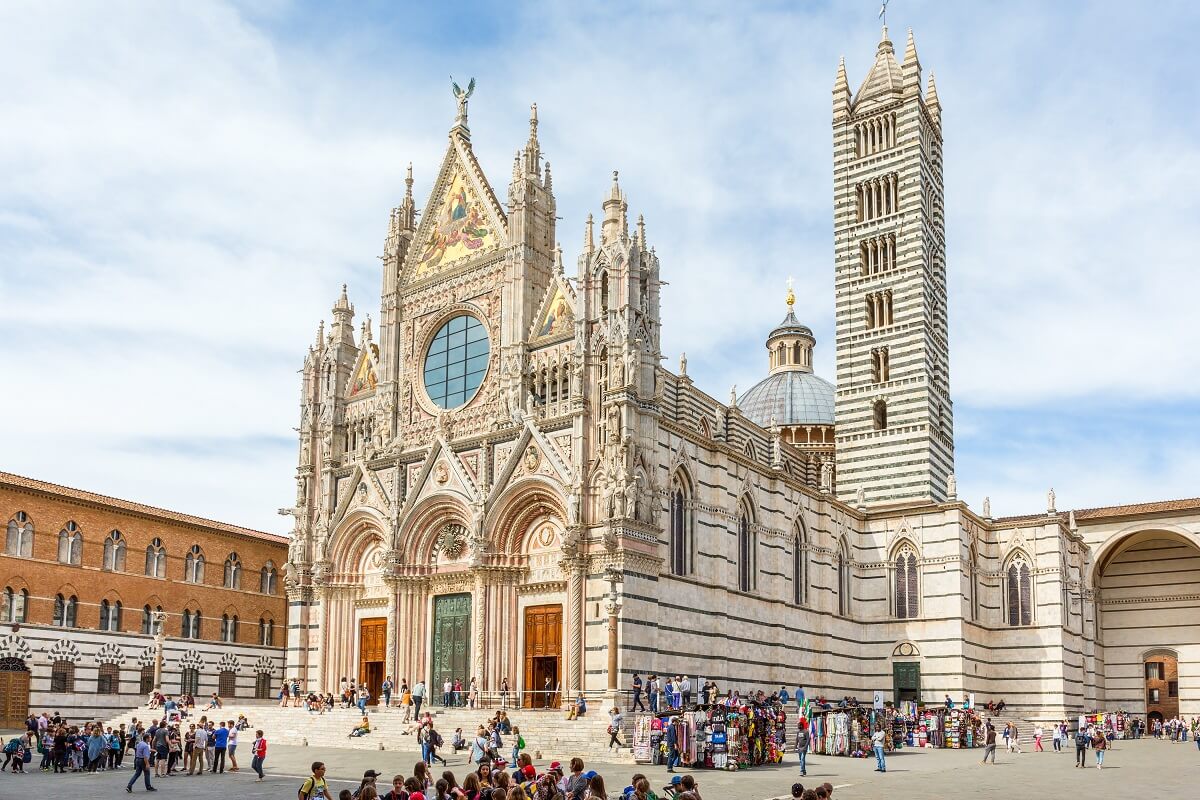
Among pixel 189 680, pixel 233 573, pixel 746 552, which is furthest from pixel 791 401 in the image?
pixel 189 680

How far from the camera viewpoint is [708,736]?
28.2 metres

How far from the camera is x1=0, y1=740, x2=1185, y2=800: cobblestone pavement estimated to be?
22.5m

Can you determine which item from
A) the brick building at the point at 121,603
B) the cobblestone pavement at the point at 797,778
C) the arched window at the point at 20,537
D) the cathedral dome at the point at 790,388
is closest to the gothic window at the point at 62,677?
the brick building at the point at 121,603

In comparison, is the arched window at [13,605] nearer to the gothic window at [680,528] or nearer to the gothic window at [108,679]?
the gothic window at [108,679]

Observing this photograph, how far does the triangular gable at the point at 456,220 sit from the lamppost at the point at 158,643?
15.4m

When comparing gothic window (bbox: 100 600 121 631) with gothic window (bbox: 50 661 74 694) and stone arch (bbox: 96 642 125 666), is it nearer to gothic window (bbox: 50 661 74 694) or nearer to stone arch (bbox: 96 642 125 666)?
stone arch (bbox: 96 642 125 666)

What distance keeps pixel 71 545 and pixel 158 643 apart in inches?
179

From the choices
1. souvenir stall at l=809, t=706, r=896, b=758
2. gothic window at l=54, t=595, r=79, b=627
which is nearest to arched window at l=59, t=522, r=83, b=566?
gothic window at l=54, t=595, r=79, b=627

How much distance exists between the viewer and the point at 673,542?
36312 mm

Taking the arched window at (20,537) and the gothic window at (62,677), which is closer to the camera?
the arched window at (20,537)

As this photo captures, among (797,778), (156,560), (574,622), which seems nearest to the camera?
(797,778)

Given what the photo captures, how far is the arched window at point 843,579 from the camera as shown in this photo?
47281 millimetres

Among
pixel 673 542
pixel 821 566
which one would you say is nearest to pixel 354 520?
pixel 673 542

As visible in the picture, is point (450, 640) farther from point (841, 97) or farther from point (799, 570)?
point (841, 97)
